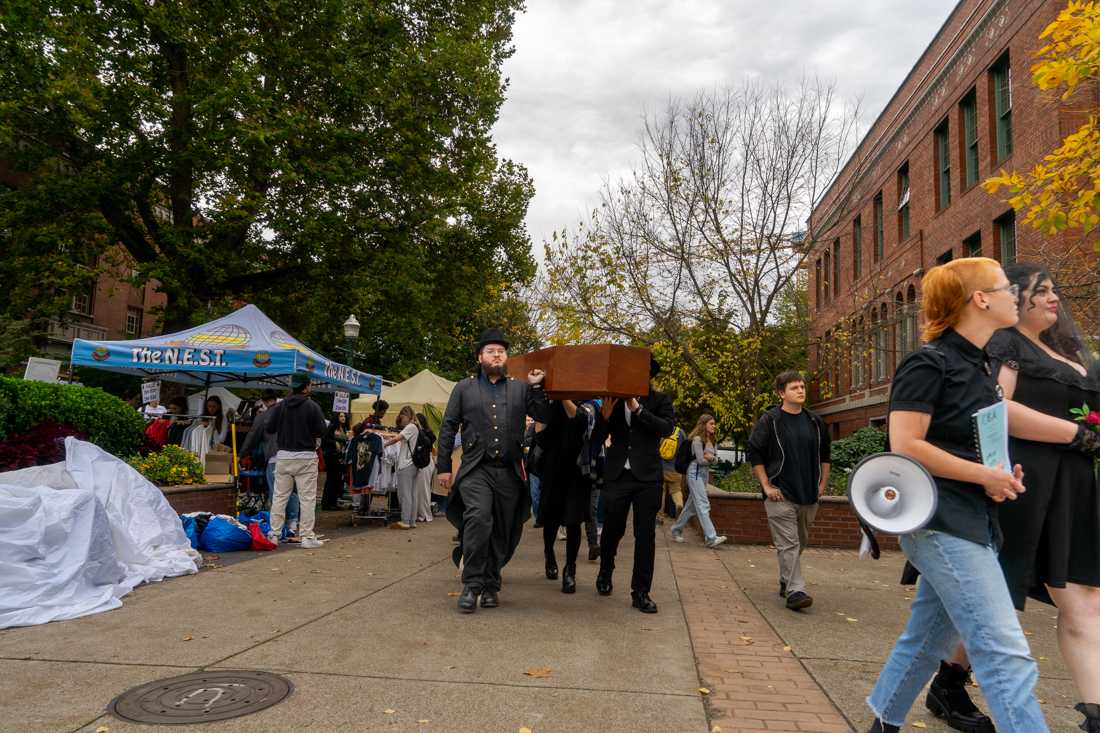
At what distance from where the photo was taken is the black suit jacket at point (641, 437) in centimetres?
611

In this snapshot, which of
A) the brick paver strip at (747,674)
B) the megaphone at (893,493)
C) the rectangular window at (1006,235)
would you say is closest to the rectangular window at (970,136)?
the rectangular window at (1006,235)

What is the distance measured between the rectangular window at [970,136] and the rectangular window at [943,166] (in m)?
0.90

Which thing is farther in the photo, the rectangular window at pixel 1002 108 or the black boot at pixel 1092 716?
the rectangular window at pixel 1002 108

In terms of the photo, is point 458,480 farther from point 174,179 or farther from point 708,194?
point 174,179

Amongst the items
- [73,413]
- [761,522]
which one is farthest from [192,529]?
[761,522]

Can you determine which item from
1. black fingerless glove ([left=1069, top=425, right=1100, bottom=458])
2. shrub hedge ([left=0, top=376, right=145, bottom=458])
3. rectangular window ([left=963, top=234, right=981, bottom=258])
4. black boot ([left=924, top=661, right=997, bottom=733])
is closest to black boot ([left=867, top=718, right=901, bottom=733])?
black boot ([left=924, top=661, right=997, bottom=733])

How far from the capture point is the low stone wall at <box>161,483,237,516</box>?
9266 mm

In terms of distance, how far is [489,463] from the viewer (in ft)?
20.8

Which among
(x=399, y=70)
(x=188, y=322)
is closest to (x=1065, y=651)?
(x=399, y=70)

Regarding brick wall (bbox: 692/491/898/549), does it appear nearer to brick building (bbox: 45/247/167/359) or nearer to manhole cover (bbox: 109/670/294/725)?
manhole cover (bbox: 109/670/294/725)

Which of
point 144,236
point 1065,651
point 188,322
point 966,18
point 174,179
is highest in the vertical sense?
point 966,18

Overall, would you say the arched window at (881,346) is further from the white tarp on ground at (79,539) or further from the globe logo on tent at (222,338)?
the white tarp on ground at (79,539)

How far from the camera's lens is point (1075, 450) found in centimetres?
325

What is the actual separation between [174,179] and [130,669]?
711 inches
